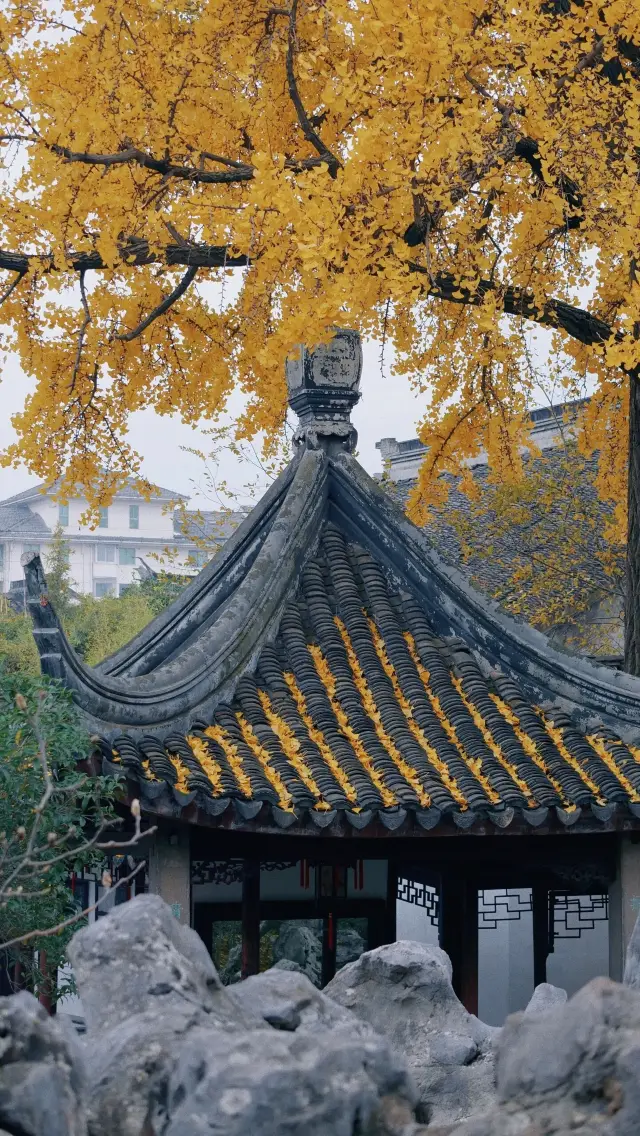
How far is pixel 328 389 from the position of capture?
756 cm

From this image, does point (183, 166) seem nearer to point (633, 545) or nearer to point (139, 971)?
point (633, 545)

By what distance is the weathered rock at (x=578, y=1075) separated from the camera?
92.6 inches

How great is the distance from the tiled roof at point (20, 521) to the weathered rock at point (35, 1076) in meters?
56.8

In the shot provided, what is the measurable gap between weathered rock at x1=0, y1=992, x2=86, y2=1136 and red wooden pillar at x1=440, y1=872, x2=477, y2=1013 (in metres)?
4.54

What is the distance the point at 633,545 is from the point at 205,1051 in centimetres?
780

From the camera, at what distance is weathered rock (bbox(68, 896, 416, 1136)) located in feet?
7.82

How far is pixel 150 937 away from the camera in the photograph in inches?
112

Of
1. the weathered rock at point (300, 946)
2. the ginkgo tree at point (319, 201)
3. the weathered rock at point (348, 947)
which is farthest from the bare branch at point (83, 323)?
the weathered rock at point (348, 947)

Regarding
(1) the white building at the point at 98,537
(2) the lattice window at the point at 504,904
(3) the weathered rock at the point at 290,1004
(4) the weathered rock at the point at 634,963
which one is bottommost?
(2) the lattice window at the point at 504,904

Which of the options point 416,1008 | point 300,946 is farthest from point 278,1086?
point 300,946

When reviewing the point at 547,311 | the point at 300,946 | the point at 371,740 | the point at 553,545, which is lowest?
the point at 300,946

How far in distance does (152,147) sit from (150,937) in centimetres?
746

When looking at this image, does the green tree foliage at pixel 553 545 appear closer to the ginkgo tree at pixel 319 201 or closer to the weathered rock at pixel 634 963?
the ginkgo tree at pixel 319 201

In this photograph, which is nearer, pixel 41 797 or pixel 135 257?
pixel 41 797
